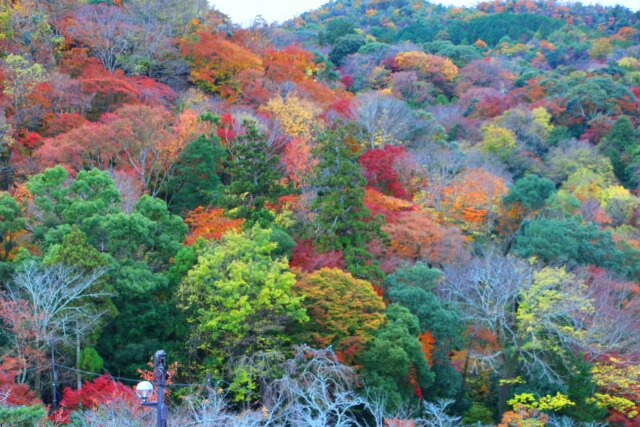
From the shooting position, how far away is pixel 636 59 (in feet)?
213

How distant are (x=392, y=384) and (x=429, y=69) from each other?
43.1 meters

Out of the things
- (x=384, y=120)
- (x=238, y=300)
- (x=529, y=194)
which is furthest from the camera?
(x=384, y=120)

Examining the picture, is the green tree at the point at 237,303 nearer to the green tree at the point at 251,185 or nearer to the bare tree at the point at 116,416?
the bare tree at the point at 116,416

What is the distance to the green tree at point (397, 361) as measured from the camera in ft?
65.1

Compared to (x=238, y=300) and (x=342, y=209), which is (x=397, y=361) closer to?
(x=238, y=300)

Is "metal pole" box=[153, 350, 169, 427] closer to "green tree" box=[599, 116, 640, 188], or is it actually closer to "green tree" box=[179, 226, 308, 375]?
"green tree" box=[179, 226, 308, 375]

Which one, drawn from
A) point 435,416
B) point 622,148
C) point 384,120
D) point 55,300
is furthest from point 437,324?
point 622,148

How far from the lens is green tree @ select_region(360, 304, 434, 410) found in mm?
19844

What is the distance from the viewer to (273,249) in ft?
71.0

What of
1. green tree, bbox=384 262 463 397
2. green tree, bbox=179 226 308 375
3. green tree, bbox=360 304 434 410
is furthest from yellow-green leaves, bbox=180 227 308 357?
green tree, bbox=384 262 463 397

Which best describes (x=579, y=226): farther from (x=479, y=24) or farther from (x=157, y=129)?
(x=479, y=24)

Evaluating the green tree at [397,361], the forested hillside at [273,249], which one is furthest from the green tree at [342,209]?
the green tree at [397,361]

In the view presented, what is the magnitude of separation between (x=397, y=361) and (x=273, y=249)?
5.17 m

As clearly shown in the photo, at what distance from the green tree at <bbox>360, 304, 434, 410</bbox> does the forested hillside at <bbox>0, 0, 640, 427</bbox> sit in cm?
7
